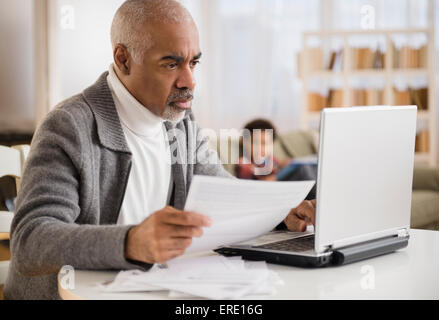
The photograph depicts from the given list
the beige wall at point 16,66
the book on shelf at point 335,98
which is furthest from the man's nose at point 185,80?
the book on shelf at point 335,98

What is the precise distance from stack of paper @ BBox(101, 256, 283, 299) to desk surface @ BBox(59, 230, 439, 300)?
2cm

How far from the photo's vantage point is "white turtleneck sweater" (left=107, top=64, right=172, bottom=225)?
1.37m

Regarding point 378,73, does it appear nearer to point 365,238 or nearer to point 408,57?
point 408,57

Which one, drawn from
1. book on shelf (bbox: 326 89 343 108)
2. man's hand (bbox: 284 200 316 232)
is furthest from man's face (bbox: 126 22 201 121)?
book on shelf (bbox: 326 89 343 108)

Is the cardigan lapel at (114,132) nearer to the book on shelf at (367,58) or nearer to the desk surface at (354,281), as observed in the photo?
the desk surface at (354,281)

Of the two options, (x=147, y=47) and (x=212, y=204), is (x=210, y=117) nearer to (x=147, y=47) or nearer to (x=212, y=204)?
(x=147, y=47)

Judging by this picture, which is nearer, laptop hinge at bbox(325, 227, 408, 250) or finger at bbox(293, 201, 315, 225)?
laptop hinge at bbox(325, 227, 408, 250)

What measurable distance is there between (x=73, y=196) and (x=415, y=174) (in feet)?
11.5

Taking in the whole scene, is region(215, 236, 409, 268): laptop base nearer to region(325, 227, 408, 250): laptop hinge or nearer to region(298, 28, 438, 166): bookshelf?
region(325, 227, 408, 250): laptop hinge

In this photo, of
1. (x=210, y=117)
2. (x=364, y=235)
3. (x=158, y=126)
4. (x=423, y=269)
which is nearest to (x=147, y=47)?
(x=158, y=126)

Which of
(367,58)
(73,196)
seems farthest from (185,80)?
(367,58)

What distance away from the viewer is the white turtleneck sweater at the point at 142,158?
1.37 meters

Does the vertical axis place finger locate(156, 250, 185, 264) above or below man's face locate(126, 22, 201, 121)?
below
